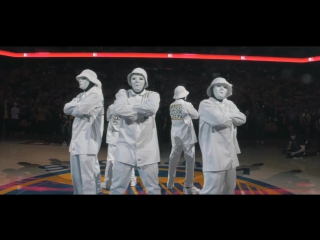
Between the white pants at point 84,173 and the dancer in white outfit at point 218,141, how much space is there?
154cm

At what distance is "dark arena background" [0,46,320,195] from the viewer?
650 cm

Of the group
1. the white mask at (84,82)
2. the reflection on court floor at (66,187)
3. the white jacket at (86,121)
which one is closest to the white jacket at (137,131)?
the white jacket at (86,121)

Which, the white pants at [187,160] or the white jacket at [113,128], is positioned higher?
the white jacket at [113,128]

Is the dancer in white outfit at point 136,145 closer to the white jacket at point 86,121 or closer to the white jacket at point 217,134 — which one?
the white jacket at point 86,121

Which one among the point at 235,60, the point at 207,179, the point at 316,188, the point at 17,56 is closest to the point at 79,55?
the point at 17,56

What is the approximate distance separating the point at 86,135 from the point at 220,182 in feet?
6.43

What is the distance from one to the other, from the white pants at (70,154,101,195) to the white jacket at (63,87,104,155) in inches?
4.0

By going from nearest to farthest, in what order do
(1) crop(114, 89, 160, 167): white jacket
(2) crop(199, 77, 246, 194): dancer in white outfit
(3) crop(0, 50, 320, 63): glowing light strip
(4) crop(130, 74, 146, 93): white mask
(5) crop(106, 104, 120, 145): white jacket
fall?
1. (1) crop(114, 89, 160, 167): white jacket
2. (2) crop(199, 77, 246, 194): dancer in white outfit
3. (4) crop(130, 74, 146, 93): white mask
4. (5) crop(106, 104, 120, 145): white jacket
5. (3) crop(0, 50, 320, 63): glowing light strip

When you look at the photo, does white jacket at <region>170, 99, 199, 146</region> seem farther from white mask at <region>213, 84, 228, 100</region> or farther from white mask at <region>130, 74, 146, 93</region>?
white mask at <region>130, 74, 146, 93</region>

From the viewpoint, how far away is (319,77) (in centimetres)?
705

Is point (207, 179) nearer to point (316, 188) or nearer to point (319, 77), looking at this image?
point (316, 188)

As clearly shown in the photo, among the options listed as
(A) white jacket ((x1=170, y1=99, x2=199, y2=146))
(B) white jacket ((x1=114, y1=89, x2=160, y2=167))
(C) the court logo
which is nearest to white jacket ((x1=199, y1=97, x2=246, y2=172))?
(B) white jacket ((x1=114, y1=89, x2=160, y2=167))

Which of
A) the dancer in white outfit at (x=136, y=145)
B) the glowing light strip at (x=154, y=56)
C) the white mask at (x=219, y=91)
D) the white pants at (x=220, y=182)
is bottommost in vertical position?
the white pants at (x=220, y=182)

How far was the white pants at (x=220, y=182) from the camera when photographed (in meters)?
4.93
